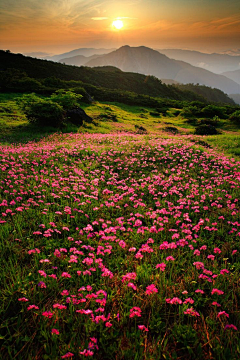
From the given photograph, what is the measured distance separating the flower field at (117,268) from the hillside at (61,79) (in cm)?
→ 3544

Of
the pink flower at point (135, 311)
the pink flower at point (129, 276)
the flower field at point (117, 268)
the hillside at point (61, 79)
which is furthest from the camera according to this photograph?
the hillside at point (61, 79)

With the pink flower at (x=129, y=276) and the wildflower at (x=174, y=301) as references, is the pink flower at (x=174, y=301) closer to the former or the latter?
the wildflower at (x=174, y=301)

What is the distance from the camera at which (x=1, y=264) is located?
361cm

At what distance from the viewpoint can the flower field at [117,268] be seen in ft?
7.97

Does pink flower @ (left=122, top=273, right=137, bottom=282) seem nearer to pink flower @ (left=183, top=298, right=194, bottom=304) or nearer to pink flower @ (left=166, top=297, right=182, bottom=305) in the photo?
pink flower @ (left=166, top=297, right=182, bottom=305)

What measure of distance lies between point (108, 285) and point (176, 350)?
1.24m

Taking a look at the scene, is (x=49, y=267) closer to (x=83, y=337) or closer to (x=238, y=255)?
(x=83, y=337)

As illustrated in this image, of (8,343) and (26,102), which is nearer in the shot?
(8,343)

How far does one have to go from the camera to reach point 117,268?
11.9 feet

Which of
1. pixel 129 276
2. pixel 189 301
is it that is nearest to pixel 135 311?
pixel 129 276

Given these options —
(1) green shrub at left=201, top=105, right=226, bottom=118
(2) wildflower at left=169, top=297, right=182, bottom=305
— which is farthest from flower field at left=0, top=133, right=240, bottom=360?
(1) green shrub at left=201, top=105, right=226, bottom=118

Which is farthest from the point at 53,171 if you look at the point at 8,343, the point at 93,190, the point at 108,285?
the point at 8,343

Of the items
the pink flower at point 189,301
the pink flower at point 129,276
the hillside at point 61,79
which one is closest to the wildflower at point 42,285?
A: the pink flower at point 129,276

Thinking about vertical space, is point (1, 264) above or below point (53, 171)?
below
